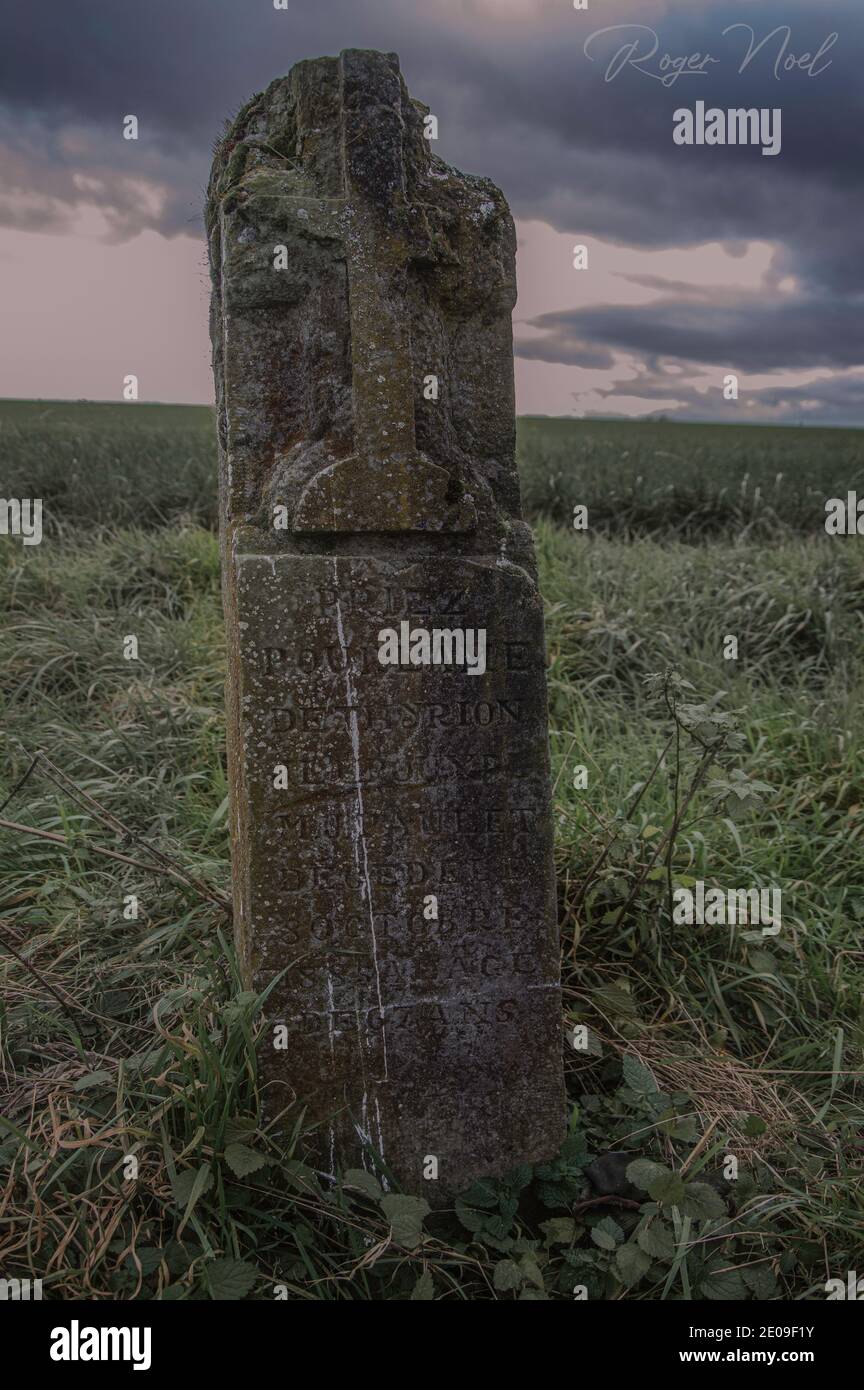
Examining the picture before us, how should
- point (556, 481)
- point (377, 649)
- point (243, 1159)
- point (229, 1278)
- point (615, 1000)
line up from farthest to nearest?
point (556, 481), point (615, 1000), point (377, 649), point (243, 1159), point (229, 1278)

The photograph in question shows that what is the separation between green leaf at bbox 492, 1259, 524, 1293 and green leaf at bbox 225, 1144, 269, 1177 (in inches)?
20.7

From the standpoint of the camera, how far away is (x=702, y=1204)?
7.34ft

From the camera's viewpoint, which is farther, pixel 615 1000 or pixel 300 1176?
pixel 615 1000

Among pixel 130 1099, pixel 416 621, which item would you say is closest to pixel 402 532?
pixel 416 621

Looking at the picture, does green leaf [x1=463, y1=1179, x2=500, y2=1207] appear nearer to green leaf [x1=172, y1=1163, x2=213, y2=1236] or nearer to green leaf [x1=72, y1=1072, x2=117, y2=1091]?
green leaf [x1=172, y1=1163, x2=213, y2=1236]

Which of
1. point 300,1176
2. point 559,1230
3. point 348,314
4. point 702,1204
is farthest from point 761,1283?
point 348,314

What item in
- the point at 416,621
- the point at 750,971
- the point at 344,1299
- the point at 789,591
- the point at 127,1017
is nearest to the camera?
the point at 344,1299

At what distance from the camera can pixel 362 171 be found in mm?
2260

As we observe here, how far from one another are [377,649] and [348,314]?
73cm

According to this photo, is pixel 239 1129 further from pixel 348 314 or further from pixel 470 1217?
pixel 348 314

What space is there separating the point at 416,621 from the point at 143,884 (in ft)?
5.31

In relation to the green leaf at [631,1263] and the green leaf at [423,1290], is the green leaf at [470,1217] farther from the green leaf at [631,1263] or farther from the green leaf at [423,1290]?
the green leaf at [631,1263]

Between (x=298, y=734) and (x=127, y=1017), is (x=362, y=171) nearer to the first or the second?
(x=298, y=734)

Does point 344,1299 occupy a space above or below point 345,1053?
below
